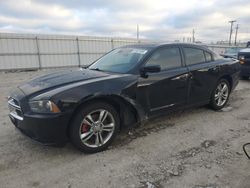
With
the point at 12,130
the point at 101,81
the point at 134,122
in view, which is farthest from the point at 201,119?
the point at 12,130

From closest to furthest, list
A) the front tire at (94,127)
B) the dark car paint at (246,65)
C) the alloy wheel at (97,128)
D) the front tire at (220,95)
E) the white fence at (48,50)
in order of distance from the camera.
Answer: the front tire at (94,127)
the alloy wheel at (97,128)
the front tire at (220,95)
the dark car paint at (246,65)
the white fence at (48,50)

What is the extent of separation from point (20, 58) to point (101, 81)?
45.5 feet

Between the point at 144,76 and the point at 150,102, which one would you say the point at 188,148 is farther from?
the point at 144,76

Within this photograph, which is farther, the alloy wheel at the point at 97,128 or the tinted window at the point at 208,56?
the tinted window at the point at 208,56

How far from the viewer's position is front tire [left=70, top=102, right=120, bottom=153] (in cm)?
321

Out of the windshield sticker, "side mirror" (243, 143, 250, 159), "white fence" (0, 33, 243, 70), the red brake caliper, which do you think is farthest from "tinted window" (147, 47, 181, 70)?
"white fence" (0, 33, 243, 70)

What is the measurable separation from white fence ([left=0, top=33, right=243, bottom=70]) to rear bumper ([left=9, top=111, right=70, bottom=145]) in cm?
1347

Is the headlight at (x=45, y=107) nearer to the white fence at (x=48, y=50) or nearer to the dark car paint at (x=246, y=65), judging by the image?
the dark car paint at (x=246, y=65)

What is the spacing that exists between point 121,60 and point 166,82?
913mm

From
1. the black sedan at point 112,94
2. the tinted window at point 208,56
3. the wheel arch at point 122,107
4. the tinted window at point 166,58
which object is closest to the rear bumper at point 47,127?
the black sedan at point 112,94

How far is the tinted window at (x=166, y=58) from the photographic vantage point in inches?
164

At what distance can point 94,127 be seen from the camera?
3393mm

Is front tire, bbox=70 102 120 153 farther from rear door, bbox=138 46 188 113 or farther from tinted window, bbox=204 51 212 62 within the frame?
tinted window, bbox=204 51 212 62

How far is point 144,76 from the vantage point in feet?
12.6
